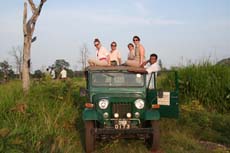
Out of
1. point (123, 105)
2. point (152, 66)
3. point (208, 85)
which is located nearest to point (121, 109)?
point (123, 105)

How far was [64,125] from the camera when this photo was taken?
353 inches

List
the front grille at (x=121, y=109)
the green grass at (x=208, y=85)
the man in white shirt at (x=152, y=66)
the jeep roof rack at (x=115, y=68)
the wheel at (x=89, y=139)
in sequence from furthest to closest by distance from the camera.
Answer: the green grass at (x=208, y=85) < the man in white shirt at (x=152, y=66) < the jeep roof rack at (x=115, y=68) < the front grille at (x=121, y=109) < the wheel at (x=89, y=139)

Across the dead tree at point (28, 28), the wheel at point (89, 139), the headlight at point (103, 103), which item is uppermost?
the dead tree at point (28, 28)

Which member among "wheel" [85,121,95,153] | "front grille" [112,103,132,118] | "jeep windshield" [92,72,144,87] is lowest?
"wheel" [85,121,95,153]

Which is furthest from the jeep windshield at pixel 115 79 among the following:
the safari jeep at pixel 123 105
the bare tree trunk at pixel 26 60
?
the bare tree trunk at pixel 26 60

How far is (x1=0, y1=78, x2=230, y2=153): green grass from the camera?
7.02 metres

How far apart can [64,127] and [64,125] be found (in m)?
0.08

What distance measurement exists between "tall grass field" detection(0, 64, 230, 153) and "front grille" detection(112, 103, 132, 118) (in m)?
0.85

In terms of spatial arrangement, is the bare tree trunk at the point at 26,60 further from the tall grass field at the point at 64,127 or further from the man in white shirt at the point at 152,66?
the man in white shirt at the point at 152,66

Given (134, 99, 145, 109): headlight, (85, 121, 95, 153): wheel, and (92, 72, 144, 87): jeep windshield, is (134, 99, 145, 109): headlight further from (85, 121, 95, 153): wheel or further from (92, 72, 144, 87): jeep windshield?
(85, 121, 95, 153): wheel

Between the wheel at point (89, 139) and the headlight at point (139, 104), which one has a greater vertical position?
the headlight at point (139, 104)

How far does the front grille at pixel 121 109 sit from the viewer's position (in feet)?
26.1

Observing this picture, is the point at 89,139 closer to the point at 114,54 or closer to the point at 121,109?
the point at 121,109

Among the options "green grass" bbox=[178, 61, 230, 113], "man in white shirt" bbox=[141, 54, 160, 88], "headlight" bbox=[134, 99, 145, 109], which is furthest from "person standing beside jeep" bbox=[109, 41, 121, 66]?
"green grass" bbox=[178, 61, 230, 113]
